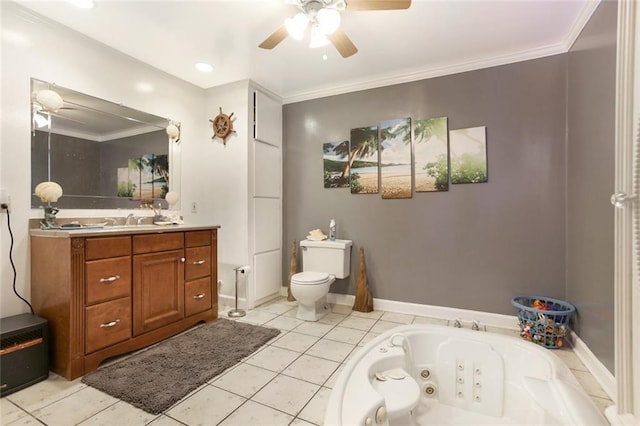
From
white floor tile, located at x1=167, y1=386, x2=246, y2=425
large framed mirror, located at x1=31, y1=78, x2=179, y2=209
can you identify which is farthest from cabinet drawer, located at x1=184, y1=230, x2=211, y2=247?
white floor tile, located at x1=167, y1=386, x2=246, y2=425

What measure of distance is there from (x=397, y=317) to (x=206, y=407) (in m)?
1.88

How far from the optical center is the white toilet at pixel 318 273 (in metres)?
2.66

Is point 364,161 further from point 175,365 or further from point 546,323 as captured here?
point 175,365

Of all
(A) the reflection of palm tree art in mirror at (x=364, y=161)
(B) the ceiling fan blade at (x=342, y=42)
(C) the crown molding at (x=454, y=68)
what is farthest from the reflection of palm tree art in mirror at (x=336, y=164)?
(B) the ceiling fan blade at (x=342, y=42)

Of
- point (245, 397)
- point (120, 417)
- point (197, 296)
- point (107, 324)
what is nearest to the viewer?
point (120, 417)

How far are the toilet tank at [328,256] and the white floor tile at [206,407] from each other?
1584 millimetres

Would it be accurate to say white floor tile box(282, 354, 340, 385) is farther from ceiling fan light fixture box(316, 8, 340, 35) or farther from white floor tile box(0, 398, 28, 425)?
ceiling fan light fixture box(316, 8, 340, 35)

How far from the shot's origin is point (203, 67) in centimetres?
276

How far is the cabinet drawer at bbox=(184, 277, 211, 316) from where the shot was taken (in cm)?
243

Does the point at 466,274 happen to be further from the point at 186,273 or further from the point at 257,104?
the point at 257,104

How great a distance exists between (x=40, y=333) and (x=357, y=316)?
7.83 ft

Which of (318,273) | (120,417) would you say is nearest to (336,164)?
(318,273)

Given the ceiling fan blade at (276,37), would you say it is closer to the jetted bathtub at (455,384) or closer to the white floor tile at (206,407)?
the jetted bathtub at (455,384)

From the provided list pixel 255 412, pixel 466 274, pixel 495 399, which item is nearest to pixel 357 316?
pixel 466 274
